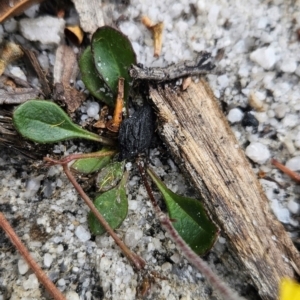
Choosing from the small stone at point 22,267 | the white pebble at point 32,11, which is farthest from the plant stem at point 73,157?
the white pebble at point 32,11

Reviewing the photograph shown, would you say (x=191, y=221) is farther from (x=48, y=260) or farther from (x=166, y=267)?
(x=48, y=260)

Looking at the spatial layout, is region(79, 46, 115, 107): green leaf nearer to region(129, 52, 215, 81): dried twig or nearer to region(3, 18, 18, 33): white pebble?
region(129, 52, 215, 81): dried twig

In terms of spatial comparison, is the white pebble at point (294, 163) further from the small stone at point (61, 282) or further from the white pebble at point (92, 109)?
the small stone at point (61, 282)

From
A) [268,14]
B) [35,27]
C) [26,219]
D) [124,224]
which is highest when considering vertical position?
[35,27]

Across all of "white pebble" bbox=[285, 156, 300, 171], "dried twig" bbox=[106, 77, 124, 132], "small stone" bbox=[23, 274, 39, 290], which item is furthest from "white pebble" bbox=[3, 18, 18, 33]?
"white pebble" bbox=[285, 156, 300, 171]

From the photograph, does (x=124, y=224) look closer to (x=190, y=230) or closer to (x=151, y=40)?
(x=190, y=230)

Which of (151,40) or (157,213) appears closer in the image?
(157,213)

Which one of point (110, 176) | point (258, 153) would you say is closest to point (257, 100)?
point (258, 153)

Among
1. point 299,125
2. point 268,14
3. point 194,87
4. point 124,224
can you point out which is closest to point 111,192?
point 124,224
